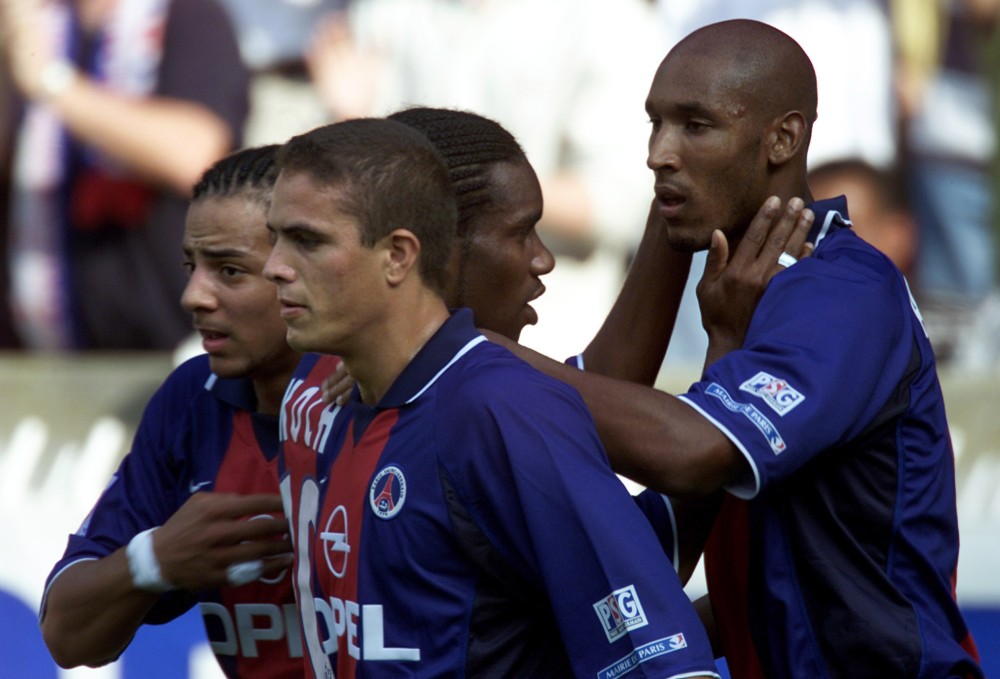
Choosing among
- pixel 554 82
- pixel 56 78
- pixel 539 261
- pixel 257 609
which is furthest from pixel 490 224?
pixel 56 78

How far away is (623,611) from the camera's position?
2.31 meters

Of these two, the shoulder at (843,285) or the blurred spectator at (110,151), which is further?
the blurred spectator at (110,151)

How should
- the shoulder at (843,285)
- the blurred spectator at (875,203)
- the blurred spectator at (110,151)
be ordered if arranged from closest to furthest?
the shoulder at (843,285)
the blurred spectator at (110,151)
the blurred spectator at (875,203)

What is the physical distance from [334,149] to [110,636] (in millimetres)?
1178

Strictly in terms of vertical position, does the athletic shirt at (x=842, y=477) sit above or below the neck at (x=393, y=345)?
below

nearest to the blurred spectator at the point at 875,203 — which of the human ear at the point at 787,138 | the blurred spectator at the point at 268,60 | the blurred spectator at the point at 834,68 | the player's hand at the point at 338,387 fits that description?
the blurred spectator at the point at 834,68

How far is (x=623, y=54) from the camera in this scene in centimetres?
634

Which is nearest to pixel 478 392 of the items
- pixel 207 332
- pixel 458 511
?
pixel 458 511

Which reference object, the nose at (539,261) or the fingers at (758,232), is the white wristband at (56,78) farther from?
the fingers at (758,232)

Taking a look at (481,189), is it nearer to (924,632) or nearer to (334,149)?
(334,149)

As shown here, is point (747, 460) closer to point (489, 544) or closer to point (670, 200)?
point (489, 544)

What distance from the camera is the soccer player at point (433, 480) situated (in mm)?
2330

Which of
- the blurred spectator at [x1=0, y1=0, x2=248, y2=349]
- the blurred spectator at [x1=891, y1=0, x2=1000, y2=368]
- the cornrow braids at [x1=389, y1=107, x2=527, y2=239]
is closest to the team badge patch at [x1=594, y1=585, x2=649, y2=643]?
the cornrow braids at [x1=389, y1=107, x2=527, y2=239]

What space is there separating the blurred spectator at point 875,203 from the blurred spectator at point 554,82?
0.79 m
